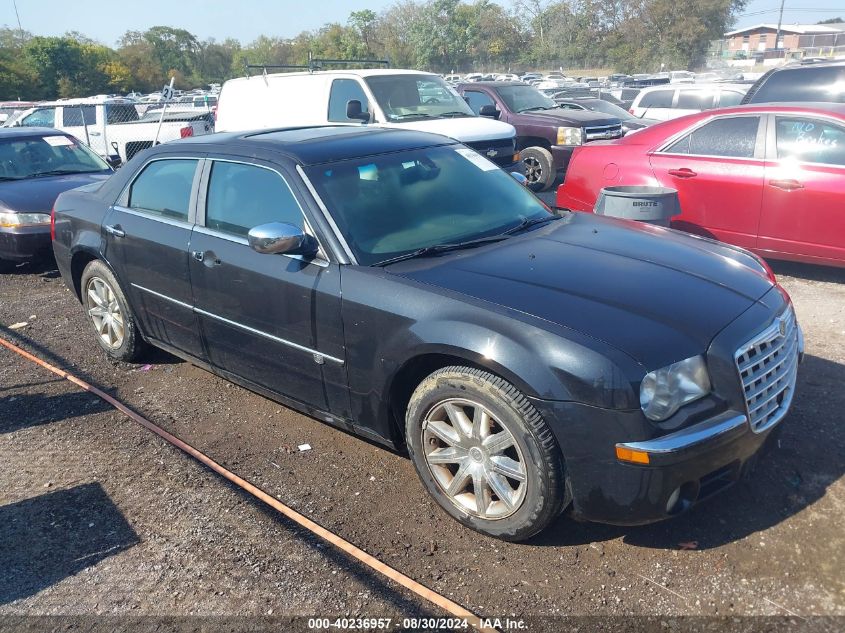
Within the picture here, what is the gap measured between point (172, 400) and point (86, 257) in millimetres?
1462

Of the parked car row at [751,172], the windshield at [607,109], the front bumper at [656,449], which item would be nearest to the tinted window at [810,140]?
the parked car row at [751,172]

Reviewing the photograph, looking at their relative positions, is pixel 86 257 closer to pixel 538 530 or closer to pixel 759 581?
pixel 538 530

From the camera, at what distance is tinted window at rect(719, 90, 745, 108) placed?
14360 millimetres

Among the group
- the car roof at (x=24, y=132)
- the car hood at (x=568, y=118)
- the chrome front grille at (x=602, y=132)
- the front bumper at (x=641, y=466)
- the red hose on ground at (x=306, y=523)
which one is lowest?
the red hose on ground at (x=306, y=523)

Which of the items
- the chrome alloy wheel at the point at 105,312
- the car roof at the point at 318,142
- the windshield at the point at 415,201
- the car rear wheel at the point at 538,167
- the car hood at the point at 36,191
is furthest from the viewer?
the car rear wheel at the point at 538,167

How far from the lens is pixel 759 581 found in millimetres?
2854

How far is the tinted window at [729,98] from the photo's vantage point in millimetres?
14360

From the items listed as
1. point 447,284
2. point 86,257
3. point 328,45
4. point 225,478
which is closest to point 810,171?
point 447,284

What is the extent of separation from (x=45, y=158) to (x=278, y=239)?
22.1 feet

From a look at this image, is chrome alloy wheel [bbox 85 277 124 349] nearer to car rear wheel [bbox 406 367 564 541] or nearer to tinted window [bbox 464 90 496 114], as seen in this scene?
car rear wheel [bbox 406 367 564 541]

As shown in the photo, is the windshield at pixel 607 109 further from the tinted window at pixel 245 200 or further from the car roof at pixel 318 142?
the tinted window at pixel 245 200

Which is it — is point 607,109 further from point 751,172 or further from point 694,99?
point 751,172

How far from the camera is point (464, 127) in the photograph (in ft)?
32.3

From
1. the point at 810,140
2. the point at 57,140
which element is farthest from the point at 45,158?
the point at 810,140
